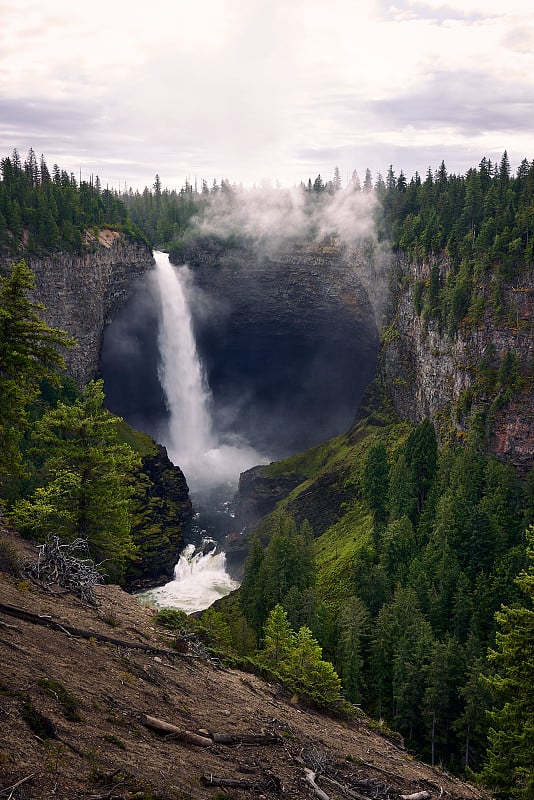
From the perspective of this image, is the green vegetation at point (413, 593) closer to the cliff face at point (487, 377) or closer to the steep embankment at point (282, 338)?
the cliff face at point (487, 377)

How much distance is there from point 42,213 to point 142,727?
101 metres

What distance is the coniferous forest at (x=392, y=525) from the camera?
28250 millimetres

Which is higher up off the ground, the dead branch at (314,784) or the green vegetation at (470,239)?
the green vegetation at (470,239)

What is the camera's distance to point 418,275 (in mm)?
98125

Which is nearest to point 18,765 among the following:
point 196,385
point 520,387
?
point 520,387

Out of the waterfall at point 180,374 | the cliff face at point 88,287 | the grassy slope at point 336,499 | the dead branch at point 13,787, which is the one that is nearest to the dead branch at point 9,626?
the dead branch at point 13,787

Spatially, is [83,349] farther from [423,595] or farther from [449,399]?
[423,595]

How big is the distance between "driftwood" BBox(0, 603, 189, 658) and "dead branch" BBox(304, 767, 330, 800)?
789 cm

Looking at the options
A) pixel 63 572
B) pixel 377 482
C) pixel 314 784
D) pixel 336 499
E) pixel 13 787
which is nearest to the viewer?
pixel 13 787

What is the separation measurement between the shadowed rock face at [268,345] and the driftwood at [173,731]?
111m

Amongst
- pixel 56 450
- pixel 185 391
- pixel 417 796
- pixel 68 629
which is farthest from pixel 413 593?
pixel 185 391

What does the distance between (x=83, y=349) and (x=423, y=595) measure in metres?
77.4

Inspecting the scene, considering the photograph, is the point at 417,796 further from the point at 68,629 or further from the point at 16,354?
the point at 16,354

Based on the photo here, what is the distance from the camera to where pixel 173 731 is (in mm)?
18234
